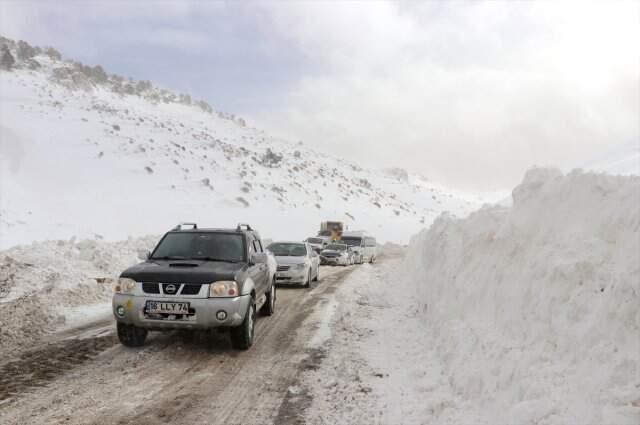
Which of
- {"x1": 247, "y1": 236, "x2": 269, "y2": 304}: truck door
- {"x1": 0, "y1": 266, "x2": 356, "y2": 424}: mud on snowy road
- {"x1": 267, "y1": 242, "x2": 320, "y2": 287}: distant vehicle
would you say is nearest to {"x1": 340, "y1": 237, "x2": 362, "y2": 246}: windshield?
{"x1": 267, "y1": 242, "x2": 320, "y2": 287}: distant vehicle

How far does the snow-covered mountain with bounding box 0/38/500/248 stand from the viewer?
27.5 m

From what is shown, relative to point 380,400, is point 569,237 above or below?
above

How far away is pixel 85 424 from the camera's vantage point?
439 centimetres

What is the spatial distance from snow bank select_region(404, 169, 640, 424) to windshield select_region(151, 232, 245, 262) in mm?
3532

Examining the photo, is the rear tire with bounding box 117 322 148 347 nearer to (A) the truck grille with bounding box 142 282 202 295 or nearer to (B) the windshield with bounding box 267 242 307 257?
(A) the truck grille with bounding box 142 282 202 295

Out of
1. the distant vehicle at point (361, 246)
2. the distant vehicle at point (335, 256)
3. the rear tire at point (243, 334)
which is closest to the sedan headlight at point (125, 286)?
the rear tire at point (243, 334)

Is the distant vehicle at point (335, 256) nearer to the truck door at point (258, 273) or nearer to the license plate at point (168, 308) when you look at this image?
the truck door at point (258, 273)

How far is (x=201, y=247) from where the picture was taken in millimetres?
7934

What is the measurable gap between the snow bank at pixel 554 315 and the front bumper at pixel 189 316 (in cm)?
296

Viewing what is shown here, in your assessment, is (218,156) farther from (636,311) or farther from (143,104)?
(636,311)

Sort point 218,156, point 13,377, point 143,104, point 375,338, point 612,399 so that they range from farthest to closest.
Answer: point 143,104 → point 218,156 → point 375,338 → point 13,377 → point 612,399

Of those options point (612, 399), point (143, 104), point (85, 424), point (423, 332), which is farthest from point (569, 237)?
point (143, 104)

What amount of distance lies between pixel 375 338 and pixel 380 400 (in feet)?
9.83

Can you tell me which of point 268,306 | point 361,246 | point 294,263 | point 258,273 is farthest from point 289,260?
point 361,246
